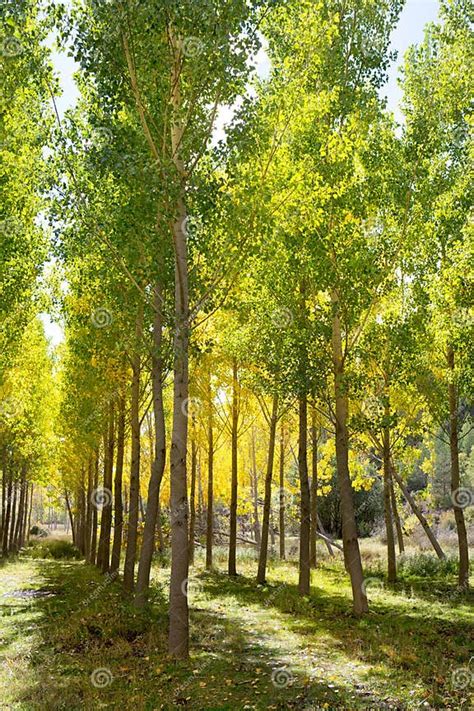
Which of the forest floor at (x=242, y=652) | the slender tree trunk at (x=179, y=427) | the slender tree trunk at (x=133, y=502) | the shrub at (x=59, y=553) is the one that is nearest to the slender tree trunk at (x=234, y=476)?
the forest floor at (x=242, y=652)

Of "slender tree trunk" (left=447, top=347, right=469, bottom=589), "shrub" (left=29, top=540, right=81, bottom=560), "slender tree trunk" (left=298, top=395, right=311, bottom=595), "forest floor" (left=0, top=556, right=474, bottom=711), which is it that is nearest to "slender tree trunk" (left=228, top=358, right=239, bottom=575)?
"forest floor" (left=0, top=556, right=474, bottom=711)

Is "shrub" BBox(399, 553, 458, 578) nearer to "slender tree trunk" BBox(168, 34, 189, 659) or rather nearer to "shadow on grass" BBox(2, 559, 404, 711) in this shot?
"shadow on grass" BBox(2, 559, 404, 711)

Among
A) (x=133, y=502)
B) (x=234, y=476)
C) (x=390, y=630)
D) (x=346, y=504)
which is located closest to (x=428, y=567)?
(x=234, y=476)

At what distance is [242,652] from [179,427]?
368cm

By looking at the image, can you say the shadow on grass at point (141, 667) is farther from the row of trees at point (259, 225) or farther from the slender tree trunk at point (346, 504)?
the slender tree trunk at point (346, 504)

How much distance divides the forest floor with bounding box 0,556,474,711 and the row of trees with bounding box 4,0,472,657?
0.86 m

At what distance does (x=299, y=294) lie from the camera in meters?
14.4

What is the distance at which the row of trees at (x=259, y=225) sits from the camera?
9.59 metres

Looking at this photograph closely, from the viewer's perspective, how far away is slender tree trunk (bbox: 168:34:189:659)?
9.04 metres

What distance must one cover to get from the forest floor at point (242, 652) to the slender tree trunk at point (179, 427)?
571 mm

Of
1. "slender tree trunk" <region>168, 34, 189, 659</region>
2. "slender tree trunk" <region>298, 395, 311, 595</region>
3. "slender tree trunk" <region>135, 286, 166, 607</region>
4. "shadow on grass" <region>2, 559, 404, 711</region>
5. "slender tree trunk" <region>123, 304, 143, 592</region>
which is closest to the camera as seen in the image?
"shadow on grass" <region>2, 559, 404, 711</region>

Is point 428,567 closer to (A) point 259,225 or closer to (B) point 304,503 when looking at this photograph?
(B) point 304,503

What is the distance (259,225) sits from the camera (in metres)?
10.2

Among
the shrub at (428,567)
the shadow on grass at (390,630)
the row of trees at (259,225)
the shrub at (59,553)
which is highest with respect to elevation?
the row of trees at (259,225)
